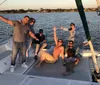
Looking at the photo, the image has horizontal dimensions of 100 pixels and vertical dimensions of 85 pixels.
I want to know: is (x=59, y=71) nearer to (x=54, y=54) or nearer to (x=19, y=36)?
(x=54, y=54)

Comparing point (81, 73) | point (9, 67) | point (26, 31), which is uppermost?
point (26, 31)

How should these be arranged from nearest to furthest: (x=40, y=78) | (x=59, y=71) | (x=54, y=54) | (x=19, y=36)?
(x=40, y=78), (x=19, y=36), (x=59, y=71), (x=54, y=54)

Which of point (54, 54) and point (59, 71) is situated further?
point (54, 54)

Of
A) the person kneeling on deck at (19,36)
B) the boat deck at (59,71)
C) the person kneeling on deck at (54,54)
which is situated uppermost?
the person kneeling on deck at (19,36)

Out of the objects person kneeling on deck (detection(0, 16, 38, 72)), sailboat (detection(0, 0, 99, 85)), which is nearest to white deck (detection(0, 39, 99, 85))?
sailboat (detection(0, 0, 99, 85))

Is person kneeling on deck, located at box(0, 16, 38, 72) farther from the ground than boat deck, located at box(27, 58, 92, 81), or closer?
farther from the ground

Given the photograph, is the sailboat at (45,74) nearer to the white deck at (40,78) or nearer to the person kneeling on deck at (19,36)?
the white deck at (40,78)

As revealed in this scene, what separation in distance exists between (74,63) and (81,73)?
18.1 inches

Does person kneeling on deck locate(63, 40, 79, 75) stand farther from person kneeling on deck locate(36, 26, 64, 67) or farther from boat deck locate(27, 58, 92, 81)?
person kneeling on deck locate(36, 26, 64, 67)

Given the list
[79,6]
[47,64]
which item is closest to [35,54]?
[47,64]

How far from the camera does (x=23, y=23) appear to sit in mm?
6262

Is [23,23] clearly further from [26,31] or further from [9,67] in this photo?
[9,67]

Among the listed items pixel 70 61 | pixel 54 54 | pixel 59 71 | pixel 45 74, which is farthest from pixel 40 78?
pixel 54 54

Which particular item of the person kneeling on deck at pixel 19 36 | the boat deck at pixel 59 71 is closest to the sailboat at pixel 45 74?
→ the boat deck at pixel 59 71
